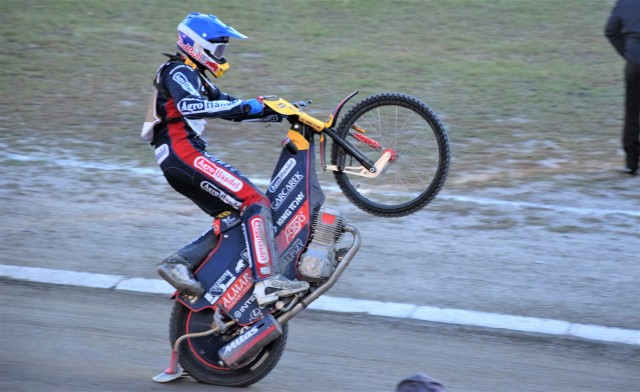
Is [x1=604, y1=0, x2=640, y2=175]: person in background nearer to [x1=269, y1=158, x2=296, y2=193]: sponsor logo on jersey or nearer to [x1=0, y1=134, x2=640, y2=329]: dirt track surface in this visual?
[x1=0, y1=134, x2=640, y2=329]: dirt track surface

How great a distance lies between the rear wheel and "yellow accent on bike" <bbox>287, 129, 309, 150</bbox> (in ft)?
3.52

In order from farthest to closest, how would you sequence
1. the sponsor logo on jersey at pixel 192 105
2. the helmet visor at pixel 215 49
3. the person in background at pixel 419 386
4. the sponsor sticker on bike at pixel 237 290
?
1. the sponsor sticker on bike at pixel 237 290
2. the helmet visor at pixel 215 49
3. the sponsor logo on jersey at pixel 192 105
4. the person in background at pixel 419 386

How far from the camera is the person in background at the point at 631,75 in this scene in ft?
30.7

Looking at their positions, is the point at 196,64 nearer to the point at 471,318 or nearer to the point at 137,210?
the point at 471,318

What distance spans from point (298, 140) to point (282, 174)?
0.22m

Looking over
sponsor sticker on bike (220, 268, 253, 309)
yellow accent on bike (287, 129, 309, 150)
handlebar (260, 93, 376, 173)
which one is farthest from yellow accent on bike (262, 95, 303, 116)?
sponsor sticker on bike (220, 268, 253, 309)

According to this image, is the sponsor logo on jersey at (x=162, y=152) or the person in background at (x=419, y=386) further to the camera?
the sponsor logo on jersey at (x=162, y=152)

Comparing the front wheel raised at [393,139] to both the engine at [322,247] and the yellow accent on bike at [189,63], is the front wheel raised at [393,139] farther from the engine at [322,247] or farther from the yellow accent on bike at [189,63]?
the yellow accent on bike at [189,63]

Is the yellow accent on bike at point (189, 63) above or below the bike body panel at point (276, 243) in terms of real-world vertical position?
above

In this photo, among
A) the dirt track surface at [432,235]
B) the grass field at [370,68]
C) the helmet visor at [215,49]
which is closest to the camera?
the helmet visor at [215,49]

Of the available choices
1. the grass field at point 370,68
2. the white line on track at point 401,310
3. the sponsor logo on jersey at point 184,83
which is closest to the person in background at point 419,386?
the sponsor logo on jersey at point 184,83

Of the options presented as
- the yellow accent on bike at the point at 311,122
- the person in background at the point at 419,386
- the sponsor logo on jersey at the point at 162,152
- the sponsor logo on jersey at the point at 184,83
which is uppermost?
the sponsor logo on jersey at the point at 184,83

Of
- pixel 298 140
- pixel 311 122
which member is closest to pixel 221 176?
pixel 298 140

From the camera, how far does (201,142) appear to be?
219 inches
